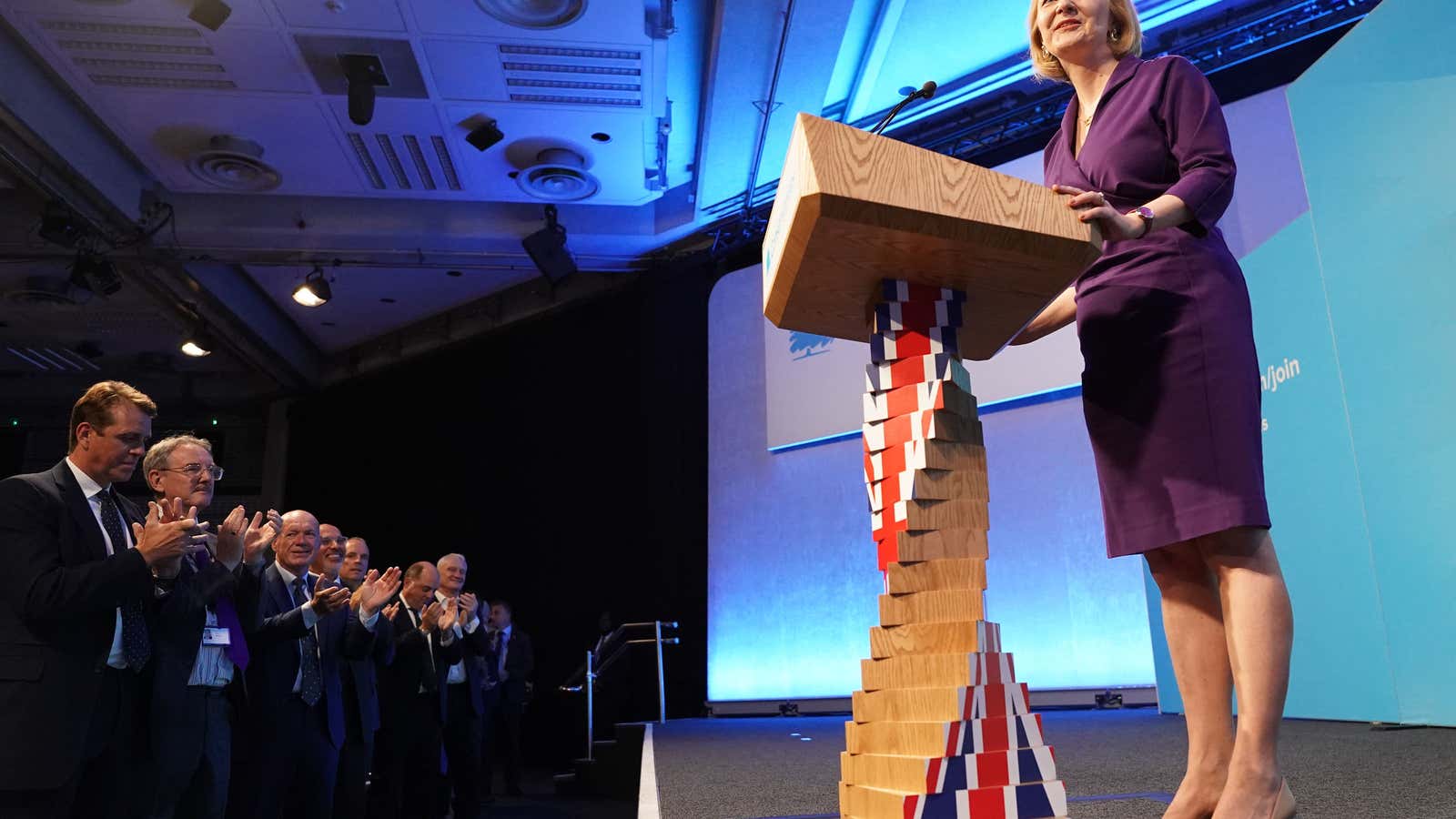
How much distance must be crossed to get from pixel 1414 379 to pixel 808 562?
211 inches

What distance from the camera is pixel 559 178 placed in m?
7.52

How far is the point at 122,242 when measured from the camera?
768 cm

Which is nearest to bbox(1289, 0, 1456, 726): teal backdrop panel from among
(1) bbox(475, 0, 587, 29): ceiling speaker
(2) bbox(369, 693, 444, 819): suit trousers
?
(1) bbox(475, 0, 587, 29): ceiling speaker

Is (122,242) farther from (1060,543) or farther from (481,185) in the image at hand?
(1060,543)

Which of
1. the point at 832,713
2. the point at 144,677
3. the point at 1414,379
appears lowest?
the point at 832,713

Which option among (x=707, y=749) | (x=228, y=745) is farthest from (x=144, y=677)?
(x=707, y=749)

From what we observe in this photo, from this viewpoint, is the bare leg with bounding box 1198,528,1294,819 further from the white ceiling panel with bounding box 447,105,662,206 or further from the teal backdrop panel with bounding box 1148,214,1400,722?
the white ceiling panel with bounding box 447,105,662,206

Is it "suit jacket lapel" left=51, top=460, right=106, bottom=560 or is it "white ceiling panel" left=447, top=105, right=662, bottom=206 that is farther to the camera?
"white ceiling panel" left=447, top=105, right=662, bottom=206

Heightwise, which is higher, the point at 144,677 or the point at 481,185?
the point at 481,185

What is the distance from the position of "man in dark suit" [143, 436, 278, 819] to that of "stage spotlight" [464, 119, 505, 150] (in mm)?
4140

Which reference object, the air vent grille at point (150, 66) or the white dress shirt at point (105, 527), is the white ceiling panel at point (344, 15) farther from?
the white dress shirt at point (105, 527)

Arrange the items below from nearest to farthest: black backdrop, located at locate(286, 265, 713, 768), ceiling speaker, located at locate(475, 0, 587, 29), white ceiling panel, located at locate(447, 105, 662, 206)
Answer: ceiling speaker, located at locate(475, 0, 587, 29) < white ceiling panel, located at locate(447, 105, 662, 206) < black backdrop, located at locate(286, 265, 713, 768)

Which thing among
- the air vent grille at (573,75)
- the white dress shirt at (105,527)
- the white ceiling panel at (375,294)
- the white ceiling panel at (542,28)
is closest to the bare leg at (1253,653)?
the white dress shirt at (105,527)

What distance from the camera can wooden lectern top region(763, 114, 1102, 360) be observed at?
993 millimetres
